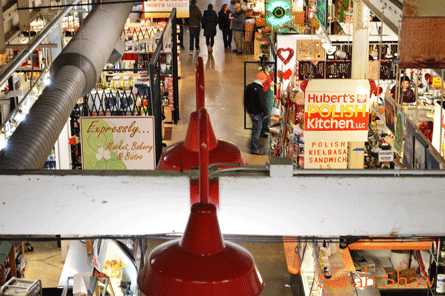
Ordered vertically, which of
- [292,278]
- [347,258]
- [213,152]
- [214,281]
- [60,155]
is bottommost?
[292,278]

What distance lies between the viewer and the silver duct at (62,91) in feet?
13.9

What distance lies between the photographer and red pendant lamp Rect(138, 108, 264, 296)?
1520mm

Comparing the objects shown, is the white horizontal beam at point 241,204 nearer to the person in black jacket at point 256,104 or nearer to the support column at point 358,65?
the support column at point 358,65

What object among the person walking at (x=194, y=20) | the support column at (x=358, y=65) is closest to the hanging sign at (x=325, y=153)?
the support column at (x=358, y=65)

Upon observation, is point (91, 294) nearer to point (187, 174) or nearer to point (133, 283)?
point (133, 283)

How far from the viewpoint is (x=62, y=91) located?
537 centimetres

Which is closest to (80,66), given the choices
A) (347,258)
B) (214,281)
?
(347,258)

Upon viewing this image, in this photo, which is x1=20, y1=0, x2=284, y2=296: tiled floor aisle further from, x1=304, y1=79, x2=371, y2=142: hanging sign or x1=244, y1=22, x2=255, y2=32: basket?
x1=304, y1=79, x2=371, y2=142: hanging sign

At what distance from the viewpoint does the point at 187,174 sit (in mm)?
2242

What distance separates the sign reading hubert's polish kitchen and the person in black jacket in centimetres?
415

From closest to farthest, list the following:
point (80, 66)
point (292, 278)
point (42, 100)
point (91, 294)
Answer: point (42, 100), point (91, 294), point (80, 66), point (292, 278)

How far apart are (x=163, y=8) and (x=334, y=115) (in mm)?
7637

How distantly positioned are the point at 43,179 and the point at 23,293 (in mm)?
4027

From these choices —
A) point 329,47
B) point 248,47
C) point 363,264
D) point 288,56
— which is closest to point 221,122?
point 288,56
